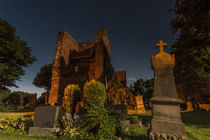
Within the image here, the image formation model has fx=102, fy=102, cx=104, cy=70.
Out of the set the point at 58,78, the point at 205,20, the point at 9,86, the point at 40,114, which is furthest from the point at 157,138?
the point at 9,86

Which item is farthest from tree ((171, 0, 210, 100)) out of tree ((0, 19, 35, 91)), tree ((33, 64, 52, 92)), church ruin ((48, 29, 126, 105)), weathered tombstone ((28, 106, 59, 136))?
tree ((33, 64, 52, 92))

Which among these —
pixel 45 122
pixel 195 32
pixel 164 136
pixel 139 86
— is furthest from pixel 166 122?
pixel 139 86

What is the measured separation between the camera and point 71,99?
6867mm

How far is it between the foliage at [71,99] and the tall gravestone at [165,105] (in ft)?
17.6

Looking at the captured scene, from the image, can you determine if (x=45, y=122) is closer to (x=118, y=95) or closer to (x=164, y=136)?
(x=164, y=136)

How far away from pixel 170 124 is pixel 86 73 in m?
12.2

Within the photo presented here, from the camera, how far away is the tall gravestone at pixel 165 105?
2668 millimetres

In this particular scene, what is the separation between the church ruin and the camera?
11118 mm

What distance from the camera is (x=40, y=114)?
16.5 ft

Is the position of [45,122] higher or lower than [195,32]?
lower

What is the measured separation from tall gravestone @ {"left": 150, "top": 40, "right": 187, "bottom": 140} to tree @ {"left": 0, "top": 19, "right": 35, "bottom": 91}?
17748 millimetres

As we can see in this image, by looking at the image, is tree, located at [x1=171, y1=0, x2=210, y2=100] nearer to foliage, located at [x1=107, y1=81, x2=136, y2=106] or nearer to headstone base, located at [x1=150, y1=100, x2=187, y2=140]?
foliage, located at [x1=107, y1=81, x2=136, y2=106]

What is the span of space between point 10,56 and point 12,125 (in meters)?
13.6

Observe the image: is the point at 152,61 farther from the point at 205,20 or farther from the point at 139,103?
the point at 139,103
